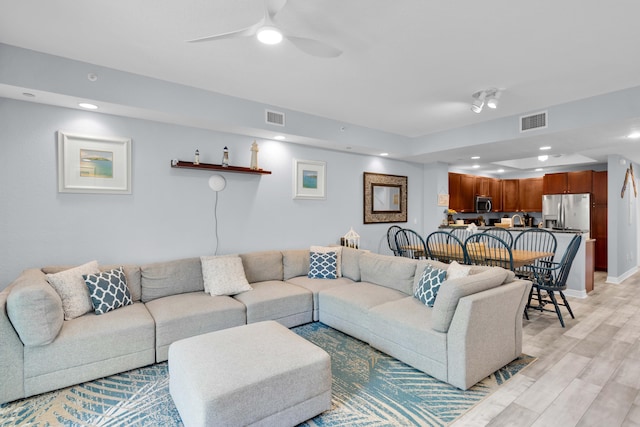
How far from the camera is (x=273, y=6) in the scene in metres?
1.77

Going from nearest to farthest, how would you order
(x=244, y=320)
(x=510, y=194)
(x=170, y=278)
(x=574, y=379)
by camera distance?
(x=574, y=379) → (x=244, y=320) → (x=170, y=278) → (x=510, y=194)

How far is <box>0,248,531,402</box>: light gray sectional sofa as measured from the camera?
2.29 m

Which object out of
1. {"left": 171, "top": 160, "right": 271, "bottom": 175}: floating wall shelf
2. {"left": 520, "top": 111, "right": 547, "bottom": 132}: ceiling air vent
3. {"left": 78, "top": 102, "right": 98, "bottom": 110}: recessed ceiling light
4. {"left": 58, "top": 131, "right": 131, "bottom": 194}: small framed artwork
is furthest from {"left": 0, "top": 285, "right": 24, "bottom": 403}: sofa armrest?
{"left": 520, "top": 111, "right": 547, "bottom": 132}: ceiling air vent

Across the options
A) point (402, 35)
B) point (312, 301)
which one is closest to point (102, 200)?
point (312, 301)

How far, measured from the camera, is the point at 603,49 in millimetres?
2582

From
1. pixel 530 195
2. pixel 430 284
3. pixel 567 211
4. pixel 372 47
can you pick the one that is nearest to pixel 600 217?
pixel 567 211

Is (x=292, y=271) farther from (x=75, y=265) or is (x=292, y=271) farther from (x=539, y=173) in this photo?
(x=539, y=173)

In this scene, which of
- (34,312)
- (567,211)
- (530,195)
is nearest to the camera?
(34,312)

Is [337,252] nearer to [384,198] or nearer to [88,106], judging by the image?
[384,198]

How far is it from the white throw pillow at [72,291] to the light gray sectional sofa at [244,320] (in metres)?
0.08

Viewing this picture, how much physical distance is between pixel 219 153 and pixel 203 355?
2.62 meters

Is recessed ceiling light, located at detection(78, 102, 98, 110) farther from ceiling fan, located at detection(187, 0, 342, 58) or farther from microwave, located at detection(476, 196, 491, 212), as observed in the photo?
microwave, located at detection(476, 196, 491, 212)

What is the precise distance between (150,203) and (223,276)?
3.76 feet

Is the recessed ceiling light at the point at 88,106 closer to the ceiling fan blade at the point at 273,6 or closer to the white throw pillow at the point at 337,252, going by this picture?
the ceiling fan blade at the point at 273,6
